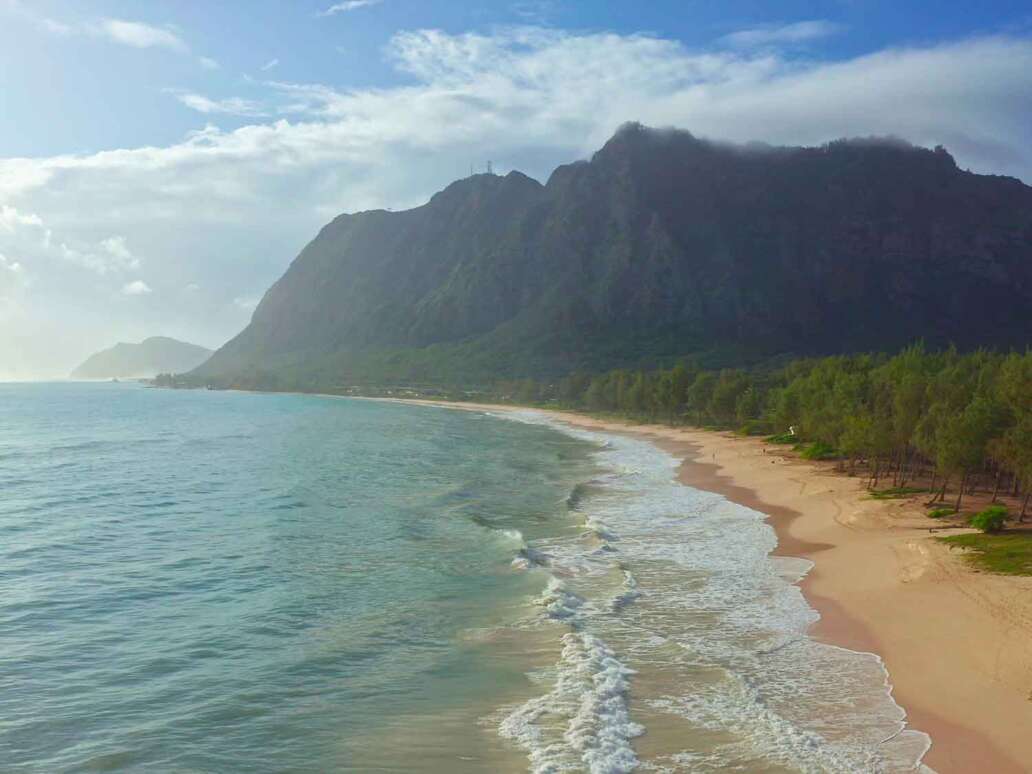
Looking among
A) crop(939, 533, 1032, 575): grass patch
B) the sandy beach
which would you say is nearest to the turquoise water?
the sandy beach

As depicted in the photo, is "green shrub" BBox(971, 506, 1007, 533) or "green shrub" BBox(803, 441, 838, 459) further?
"green shrub" BBox(803, 441, 838, 459)

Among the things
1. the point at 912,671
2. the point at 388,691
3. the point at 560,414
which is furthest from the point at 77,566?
the point at 560,414

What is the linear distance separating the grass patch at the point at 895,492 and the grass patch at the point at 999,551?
1313cm

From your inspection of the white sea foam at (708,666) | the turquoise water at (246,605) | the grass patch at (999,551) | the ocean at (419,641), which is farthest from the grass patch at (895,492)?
the turquoise water at (246,605)

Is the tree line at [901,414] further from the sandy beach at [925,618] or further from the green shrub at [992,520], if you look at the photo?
the sandy beach at [925,618]

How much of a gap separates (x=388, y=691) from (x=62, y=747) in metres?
7.36

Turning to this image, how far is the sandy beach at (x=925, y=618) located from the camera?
57.9 ft

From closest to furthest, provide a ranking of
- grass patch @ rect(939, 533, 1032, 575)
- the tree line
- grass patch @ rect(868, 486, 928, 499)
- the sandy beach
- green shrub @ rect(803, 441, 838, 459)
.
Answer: the sandy beach → grass patch @ rect(939, 533, 1032, 575) → the tree line → grass patch @ rect(868, 486, 928, 499) → green shrub @ rect(803, 441, 838, 459)

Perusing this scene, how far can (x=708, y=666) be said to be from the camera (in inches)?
866

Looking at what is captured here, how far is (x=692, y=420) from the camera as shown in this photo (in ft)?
416

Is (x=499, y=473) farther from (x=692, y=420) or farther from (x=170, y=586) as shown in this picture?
(x=692, y=420)

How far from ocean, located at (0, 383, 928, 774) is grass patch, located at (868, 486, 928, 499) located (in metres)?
8.42

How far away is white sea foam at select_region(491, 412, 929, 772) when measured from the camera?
55.9 feet

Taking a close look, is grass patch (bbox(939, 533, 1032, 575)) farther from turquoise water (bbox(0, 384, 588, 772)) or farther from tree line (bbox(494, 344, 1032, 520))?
turquoise water (bbox(0, 384, 588, 772))
